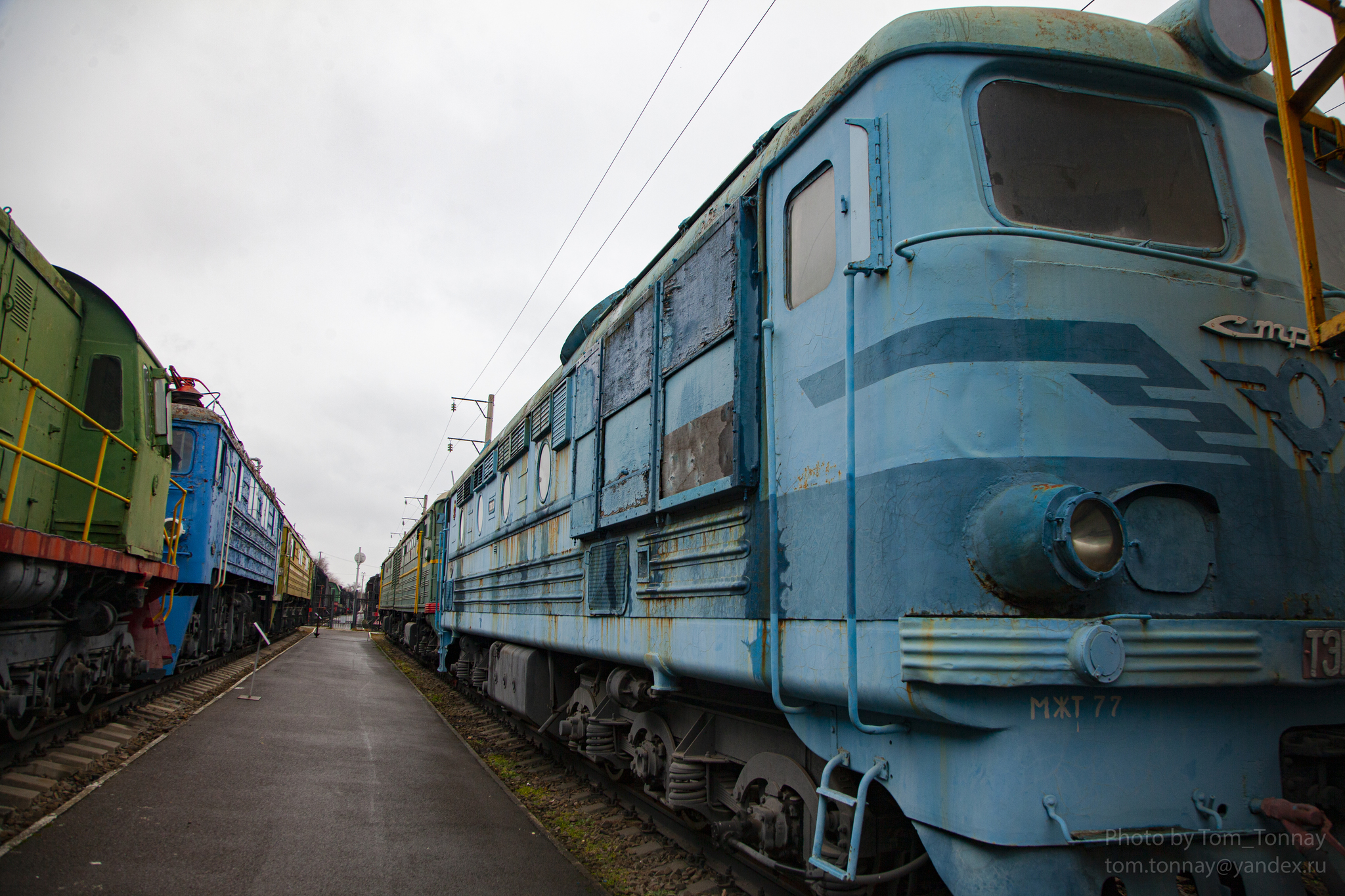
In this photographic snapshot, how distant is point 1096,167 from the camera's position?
9.68 feet

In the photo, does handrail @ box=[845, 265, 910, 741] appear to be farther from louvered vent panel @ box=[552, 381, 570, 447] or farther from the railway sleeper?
louvered vent panel @ box=[552, 381, 570, 447]

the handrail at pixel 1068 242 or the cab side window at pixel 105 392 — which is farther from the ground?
the cab side window at pixel 105 392

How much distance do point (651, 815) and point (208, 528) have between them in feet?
28.4

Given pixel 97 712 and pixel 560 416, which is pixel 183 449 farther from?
pixel 560 416

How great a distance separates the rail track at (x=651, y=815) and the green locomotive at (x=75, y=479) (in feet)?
12.3

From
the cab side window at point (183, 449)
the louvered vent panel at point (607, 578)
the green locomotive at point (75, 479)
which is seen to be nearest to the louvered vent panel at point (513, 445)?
the louvered vent panel at point (607, 578)

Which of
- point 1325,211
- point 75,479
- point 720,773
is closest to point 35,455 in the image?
point 75,479

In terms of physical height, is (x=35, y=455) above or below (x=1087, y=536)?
above

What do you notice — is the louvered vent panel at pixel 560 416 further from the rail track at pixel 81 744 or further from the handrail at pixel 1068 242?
the rail track at pixel 81 744

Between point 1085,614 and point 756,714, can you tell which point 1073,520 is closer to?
point 1085,614

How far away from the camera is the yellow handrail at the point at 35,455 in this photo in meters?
4.65

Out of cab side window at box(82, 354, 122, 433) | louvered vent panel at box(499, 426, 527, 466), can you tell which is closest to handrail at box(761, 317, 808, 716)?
louvered vent panel at box(499, 426, 527, 466)

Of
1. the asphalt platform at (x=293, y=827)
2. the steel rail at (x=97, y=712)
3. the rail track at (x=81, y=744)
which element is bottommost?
the asphalt platform at (x=293, y=827)

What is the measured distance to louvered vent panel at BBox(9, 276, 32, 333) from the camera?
19.3 feet
